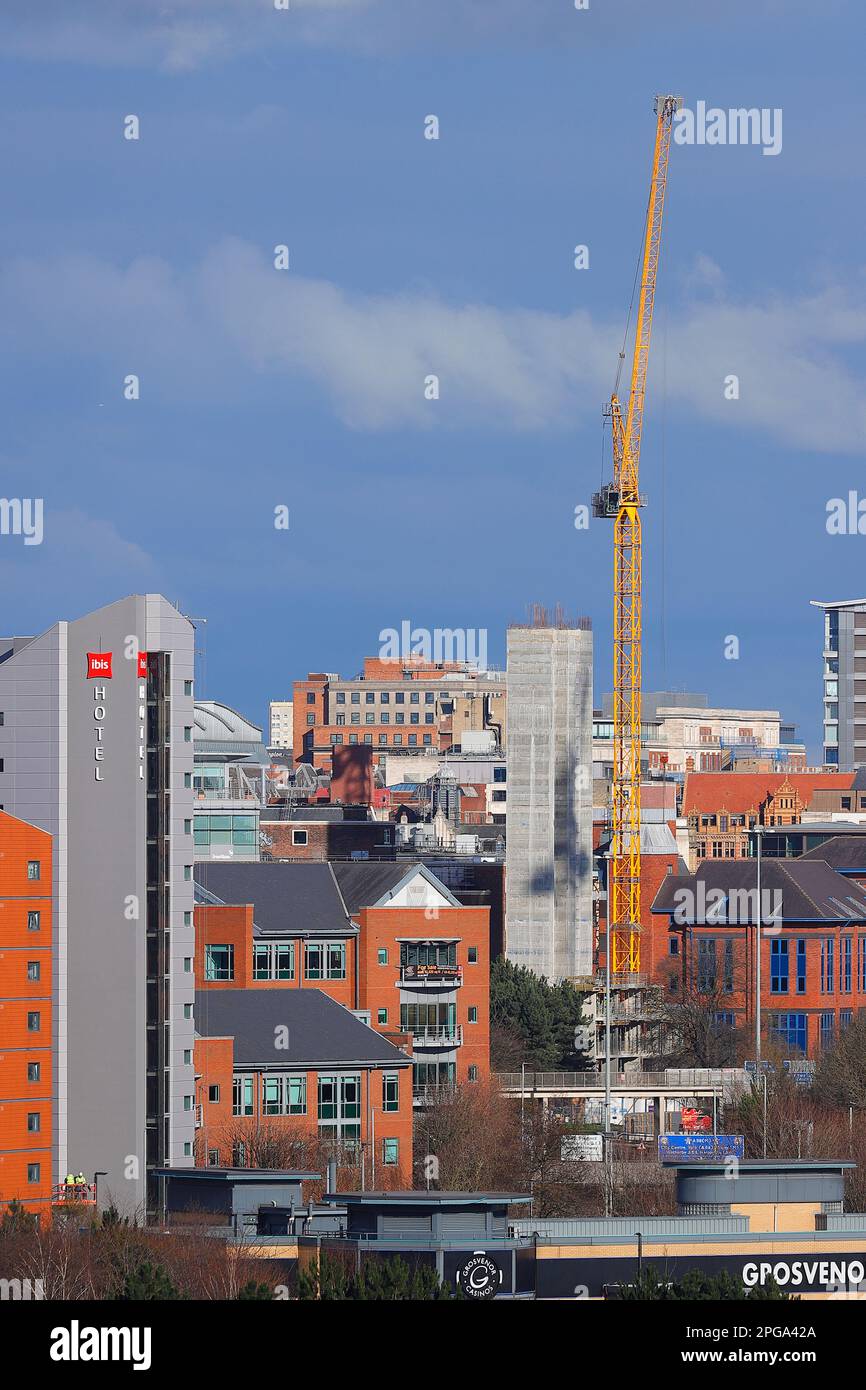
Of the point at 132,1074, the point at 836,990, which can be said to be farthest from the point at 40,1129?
the point at 836,990

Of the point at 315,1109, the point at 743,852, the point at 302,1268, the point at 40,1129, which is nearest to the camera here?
the point at 302,1268

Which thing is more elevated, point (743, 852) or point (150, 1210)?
point (743, 852)

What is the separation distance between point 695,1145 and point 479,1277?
2786 centimetres

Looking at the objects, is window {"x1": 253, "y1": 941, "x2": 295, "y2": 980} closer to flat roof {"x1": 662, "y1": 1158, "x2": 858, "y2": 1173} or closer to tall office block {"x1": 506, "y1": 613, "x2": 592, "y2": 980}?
tall office block {"x1": 506, "y1": 613, "x2": 592, "y2": 980}

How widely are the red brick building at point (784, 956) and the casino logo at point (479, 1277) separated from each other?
225 ft

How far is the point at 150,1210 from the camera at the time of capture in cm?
6706

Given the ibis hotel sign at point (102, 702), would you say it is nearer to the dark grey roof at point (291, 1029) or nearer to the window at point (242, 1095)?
the dark grey roof at point (291, 1029)

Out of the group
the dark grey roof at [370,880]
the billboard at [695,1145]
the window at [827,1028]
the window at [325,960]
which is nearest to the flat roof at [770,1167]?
the billboard at [695,1145]

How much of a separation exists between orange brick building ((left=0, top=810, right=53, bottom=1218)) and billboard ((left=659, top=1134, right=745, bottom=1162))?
635 inches

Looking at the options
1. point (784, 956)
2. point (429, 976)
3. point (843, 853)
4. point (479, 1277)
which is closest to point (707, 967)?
point (784, 956)

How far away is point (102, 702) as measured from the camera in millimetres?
75500

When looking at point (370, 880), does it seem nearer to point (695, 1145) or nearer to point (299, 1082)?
point (299, 1082)

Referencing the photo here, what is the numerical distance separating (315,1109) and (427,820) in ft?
337
